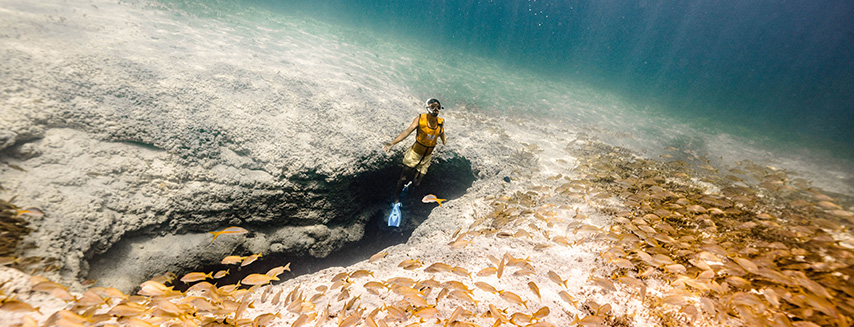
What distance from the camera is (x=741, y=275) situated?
8.38 ft

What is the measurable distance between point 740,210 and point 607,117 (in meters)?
12.7

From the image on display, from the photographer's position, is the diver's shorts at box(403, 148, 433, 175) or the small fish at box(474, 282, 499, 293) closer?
the small fish at box(474, 282, 499, 293)

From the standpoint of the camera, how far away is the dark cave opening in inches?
192

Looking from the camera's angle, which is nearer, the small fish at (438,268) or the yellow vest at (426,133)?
the small fish at (438,268)

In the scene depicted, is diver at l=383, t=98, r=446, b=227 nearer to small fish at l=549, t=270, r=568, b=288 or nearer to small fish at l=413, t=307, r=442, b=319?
small fish at l=549, t=270, r=568, b=288

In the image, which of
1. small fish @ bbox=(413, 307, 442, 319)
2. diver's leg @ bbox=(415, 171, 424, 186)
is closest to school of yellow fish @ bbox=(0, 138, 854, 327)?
small fish @ bbox=(413, 307, 442, 319)

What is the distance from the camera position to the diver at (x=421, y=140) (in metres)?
4.03

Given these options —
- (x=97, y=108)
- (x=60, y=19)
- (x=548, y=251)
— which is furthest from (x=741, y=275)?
(x=60, y=19)

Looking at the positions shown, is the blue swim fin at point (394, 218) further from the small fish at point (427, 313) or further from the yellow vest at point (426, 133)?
the small fish at point (427, 313)

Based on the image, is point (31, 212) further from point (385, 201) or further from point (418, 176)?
point (385, 201)

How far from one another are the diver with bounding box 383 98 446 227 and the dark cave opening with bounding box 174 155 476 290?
1.87 ft

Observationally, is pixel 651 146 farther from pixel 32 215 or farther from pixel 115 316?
pixel 32 215

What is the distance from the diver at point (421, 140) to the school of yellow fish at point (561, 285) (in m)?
1.24

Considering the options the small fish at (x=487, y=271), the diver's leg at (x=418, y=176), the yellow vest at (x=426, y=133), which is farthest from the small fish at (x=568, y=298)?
the diver's leg at (x=418, y=176)
